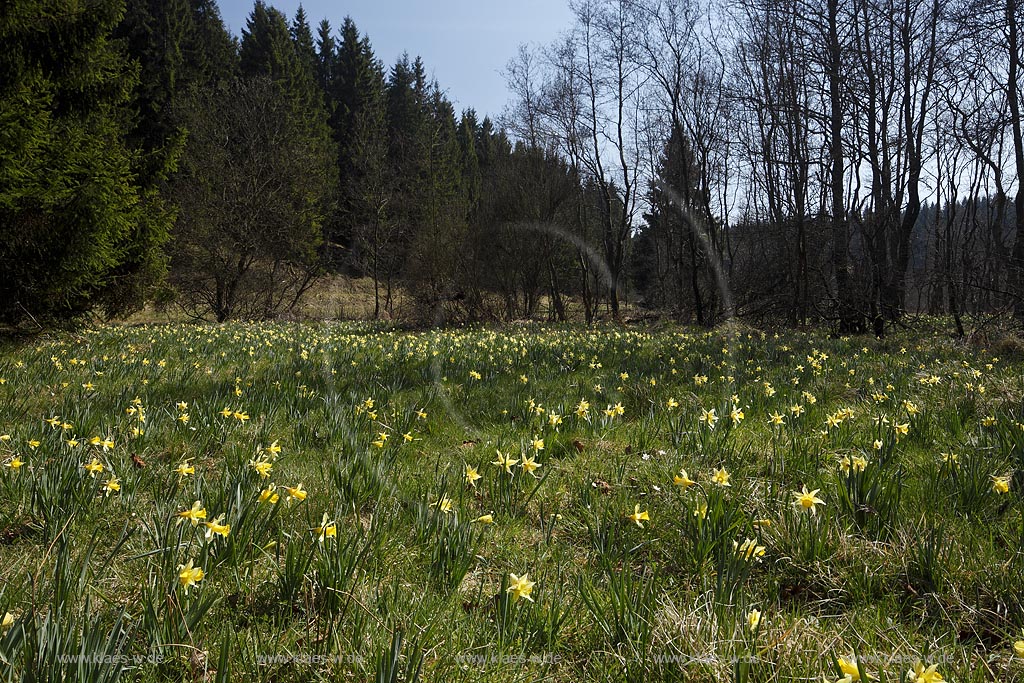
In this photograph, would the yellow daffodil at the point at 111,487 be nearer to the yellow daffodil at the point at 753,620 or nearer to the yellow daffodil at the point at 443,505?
the yellow daffodil at the point at 443,505

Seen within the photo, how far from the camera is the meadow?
1140 mm

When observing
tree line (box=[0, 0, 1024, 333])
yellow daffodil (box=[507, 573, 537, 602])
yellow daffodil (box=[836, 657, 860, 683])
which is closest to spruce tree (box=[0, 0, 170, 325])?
tree line (box=[0, 0, 1024, 333])

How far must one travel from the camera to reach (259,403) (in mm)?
3363

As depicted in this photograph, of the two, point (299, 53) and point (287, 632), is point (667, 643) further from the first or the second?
point (299, 53)

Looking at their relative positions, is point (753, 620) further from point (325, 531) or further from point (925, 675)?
point (325, 531)

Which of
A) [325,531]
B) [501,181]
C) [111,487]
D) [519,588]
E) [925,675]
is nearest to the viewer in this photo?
[925,675]

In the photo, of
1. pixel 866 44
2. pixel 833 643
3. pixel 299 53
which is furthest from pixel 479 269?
pixel 299 53

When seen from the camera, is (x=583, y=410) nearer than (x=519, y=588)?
No

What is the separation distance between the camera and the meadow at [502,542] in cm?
114

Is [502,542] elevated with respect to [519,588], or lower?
lower

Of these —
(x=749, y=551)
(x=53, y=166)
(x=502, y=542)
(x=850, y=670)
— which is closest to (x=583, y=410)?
(x=502, y=542)

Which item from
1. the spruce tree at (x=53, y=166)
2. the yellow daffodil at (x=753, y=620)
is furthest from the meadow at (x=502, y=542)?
the spruce tree at (x=53, y=166)

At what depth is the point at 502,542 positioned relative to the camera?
184 centimetres

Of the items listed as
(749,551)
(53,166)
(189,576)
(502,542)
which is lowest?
(502,542)
